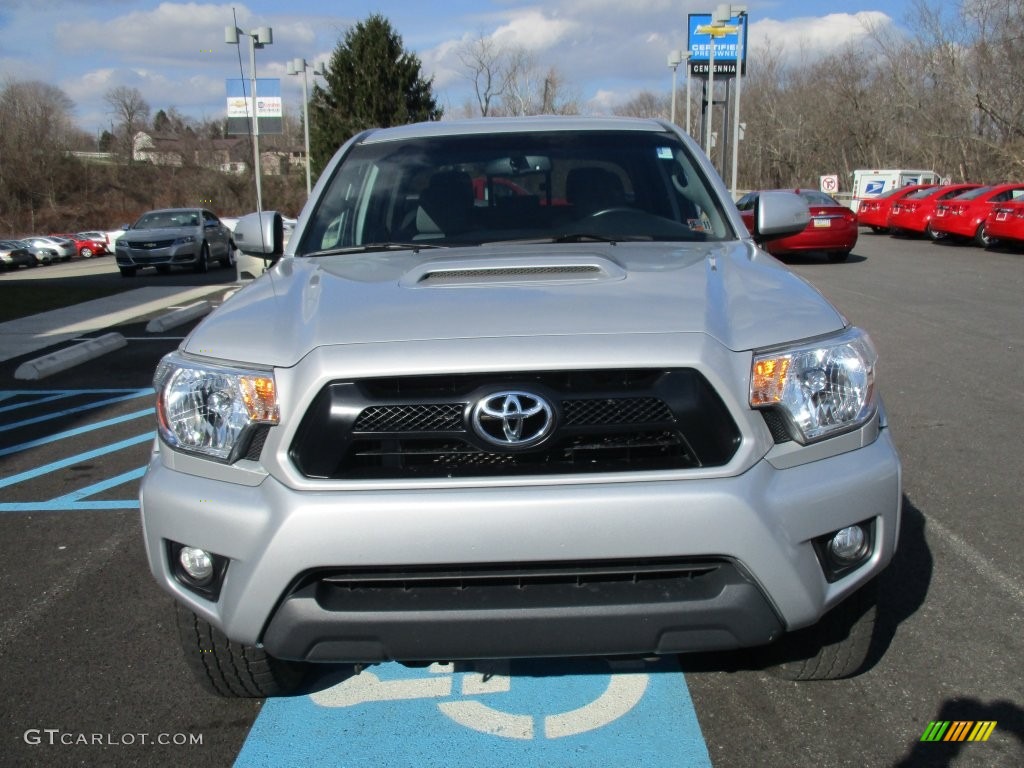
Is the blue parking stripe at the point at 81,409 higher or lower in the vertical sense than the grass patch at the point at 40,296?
higher

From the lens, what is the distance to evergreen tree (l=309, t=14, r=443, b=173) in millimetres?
47469

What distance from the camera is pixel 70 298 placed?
54.6 ft

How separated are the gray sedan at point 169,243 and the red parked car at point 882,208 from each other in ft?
61.5

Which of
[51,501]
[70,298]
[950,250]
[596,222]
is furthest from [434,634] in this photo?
[950,250]

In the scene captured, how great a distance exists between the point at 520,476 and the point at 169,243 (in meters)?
22.1

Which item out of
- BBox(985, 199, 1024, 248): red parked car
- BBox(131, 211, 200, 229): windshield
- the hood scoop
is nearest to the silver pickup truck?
the hood scoop

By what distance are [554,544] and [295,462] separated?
26.8 inches

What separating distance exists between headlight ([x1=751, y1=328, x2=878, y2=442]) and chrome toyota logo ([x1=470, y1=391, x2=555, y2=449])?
0.54 m

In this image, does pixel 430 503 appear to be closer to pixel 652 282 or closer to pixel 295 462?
pixel 295 462

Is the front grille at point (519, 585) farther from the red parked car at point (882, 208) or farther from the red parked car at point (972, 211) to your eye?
the red parked car at point (882, 208)

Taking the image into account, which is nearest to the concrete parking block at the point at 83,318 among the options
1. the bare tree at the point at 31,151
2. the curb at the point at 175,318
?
the curb at the point at 175,318

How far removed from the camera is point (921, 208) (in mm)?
25844

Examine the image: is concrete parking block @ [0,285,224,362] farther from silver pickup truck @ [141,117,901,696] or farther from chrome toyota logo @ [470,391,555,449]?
chrome toyota logo @ [470,391,555,449]

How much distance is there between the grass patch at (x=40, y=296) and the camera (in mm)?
14727
